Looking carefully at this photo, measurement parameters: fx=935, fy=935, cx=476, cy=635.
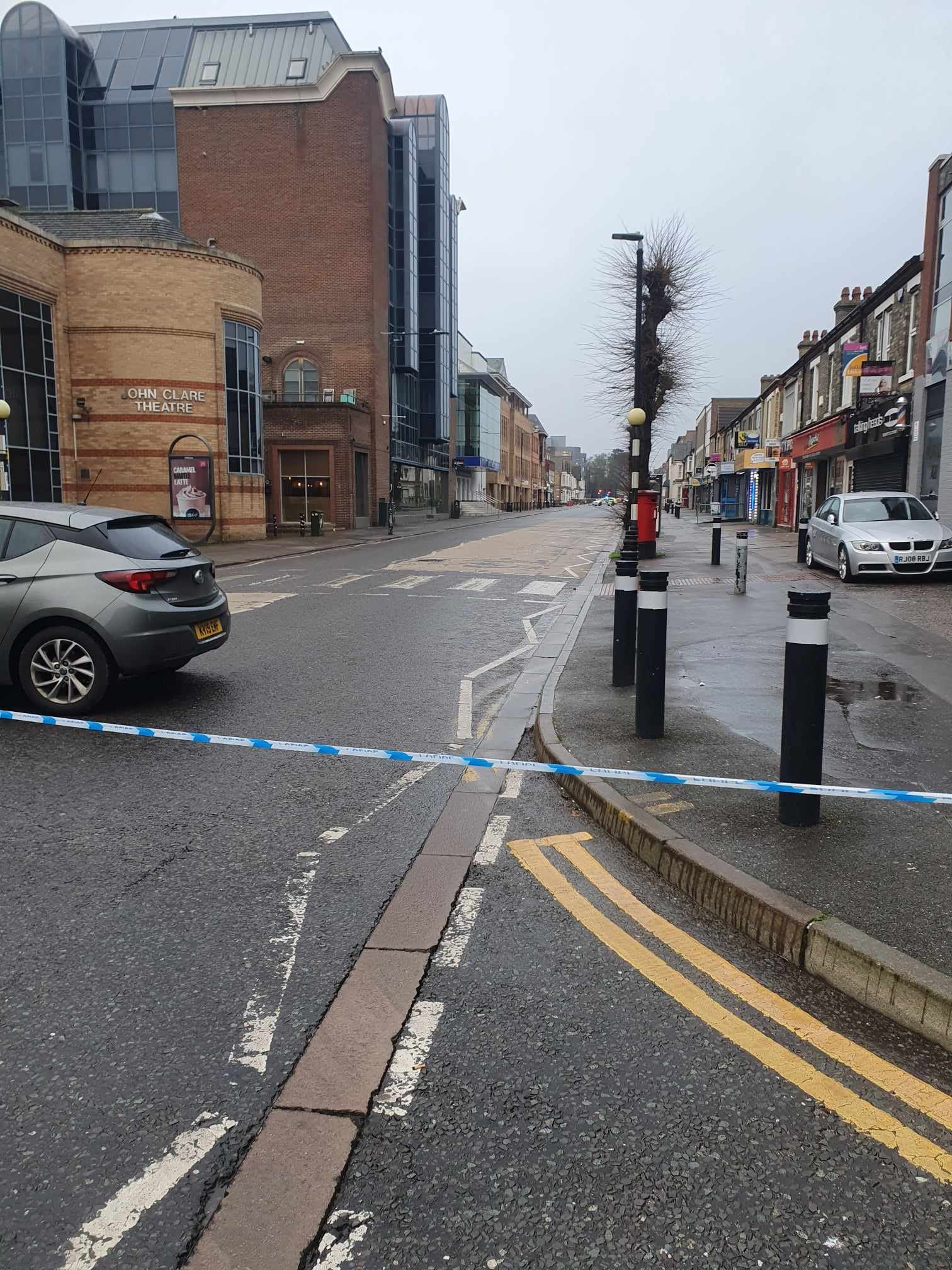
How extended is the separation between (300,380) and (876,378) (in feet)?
101

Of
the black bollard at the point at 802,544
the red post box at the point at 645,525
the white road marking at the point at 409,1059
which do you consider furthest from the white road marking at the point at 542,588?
the white road marking at the point at 409,1059

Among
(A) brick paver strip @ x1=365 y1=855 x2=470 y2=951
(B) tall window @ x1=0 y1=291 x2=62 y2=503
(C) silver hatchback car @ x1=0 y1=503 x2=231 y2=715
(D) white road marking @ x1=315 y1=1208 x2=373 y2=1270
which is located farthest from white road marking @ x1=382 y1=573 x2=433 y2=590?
(D) white road marking @ x1=315 y1=1208 x2=373 y2=1270

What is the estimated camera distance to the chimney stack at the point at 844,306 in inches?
1296

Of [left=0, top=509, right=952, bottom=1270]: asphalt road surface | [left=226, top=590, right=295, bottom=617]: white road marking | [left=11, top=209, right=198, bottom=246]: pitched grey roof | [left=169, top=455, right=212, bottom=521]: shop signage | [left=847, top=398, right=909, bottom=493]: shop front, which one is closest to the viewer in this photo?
[left=0, top=509, right=952, bottom=1270]: asphalt road surface

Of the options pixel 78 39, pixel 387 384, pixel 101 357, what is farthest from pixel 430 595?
pixel 78 39

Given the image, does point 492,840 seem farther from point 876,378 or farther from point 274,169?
point 274,169

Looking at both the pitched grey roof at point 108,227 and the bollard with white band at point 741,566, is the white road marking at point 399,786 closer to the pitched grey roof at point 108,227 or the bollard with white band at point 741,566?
the bollard with white band at point 741,566

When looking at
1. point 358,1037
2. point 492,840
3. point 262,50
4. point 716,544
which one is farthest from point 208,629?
point 262,50

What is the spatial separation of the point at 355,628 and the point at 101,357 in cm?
2072

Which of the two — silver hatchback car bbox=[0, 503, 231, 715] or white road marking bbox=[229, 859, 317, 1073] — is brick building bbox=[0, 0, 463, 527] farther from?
white road marking bbox=[229, 859, 317, 1073]

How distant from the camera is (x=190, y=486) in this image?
28.5 metres

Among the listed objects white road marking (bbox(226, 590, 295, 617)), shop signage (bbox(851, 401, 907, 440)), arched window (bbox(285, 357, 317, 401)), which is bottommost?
white road marking (bbox(226, 590, 295, 617))

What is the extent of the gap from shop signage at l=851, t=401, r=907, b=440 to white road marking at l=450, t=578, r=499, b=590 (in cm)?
1206

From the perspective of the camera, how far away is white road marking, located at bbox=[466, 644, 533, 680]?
348 inches
